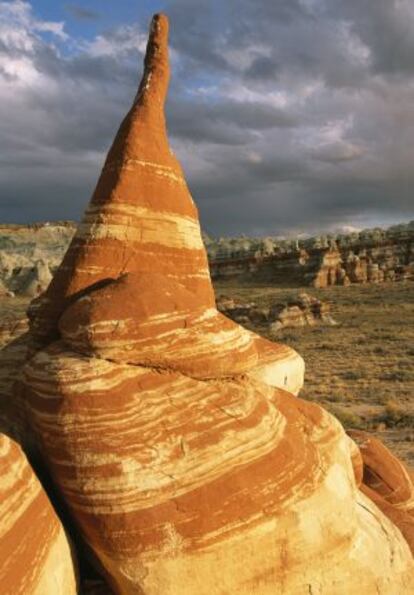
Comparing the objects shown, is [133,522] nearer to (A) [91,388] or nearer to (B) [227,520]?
(B) [227,520]

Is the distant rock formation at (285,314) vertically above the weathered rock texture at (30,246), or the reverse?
the weathered rock texture at (30,246)

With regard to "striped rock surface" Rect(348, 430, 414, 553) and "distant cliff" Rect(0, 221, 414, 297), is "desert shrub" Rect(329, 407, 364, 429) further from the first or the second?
"distant cliff" Rect(0, 221, 414, 297)

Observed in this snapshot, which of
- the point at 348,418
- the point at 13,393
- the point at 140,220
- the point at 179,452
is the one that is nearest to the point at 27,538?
the point at 179,452

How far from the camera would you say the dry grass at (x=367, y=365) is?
52.4 feet

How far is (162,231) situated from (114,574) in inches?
137

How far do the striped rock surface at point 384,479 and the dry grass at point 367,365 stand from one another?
16.2 feet

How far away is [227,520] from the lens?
4582mm

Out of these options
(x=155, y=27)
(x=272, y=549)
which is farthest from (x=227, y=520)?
(x=155, y=27)

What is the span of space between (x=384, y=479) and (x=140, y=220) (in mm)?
5159

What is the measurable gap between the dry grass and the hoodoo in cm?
852

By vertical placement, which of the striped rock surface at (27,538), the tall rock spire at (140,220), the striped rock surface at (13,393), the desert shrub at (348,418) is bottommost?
the desert shrub at (348,418)

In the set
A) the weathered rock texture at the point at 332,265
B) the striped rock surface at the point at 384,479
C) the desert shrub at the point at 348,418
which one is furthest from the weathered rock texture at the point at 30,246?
the striped rock surface at the point at 384,479

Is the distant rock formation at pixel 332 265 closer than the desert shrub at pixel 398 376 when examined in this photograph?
No

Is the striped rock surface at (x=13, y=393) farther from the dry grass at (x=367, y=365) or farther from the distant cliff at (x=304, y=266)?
the distant cliff at (x=304, y=266)
